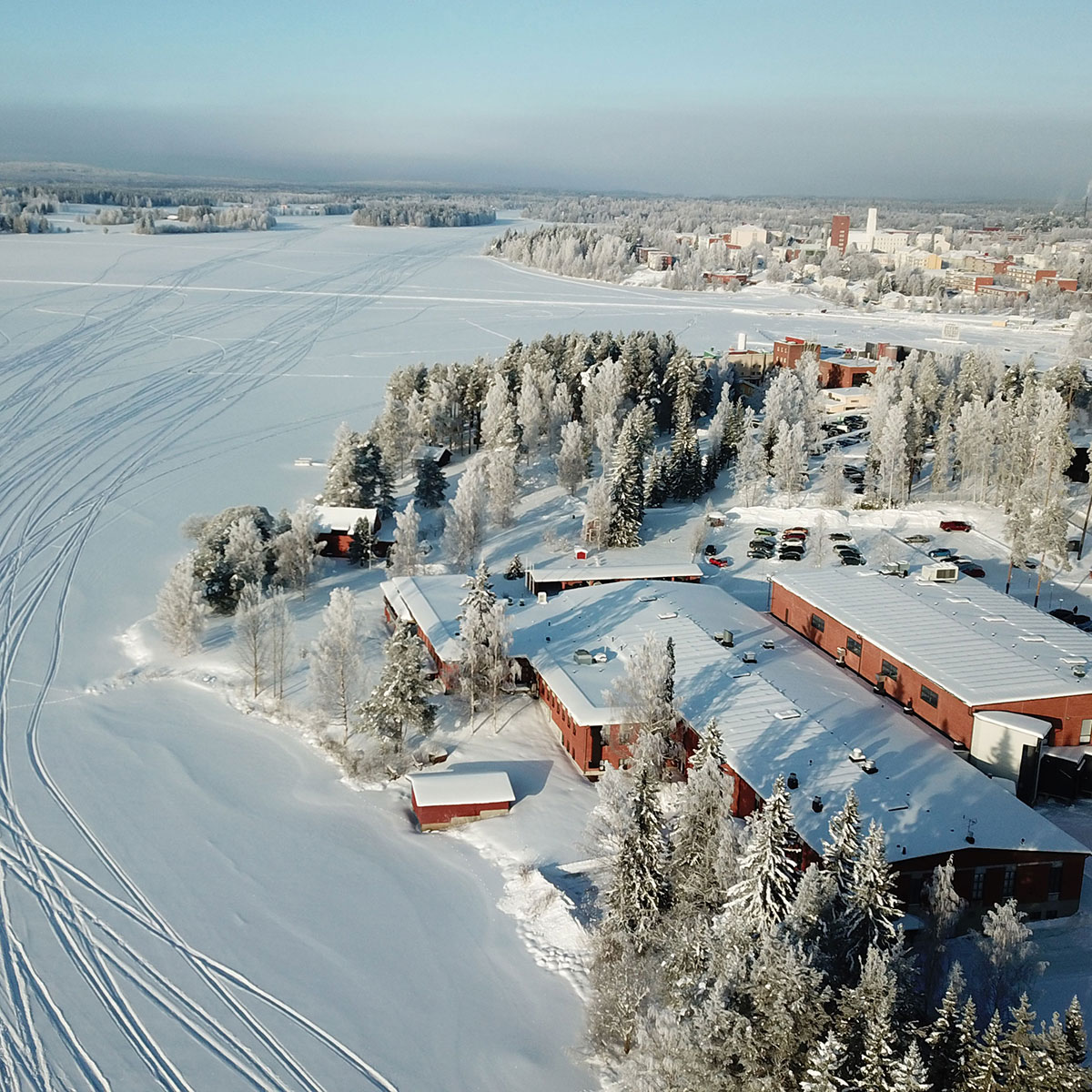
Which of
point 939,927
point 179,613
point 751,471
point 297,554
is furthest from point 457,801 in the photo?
point 751,471

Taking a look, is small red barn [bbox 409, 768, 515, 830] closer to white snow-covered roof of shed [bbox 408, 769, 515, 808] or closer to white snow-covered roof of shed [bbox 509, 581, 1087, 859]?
white snow-covered roof of shed [bbox 408, 769, 515, 808]

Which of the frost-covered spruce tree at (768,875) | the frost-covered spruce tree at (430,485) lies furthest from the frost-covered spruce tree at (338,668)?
the frost-covered spruce tree at (430,485)

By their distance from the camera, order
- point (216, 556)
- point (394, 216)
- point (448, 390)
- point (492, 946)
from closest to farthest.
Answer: point (492, 946) < point (216, 556) < point (448, 390) < point (394, 216)

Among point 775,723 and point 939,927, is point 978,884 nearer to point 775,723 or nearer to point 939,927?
point 939,927

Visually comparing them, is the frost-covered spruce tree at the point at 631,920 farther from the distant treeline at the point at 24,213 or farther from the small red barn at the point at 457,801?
the distant treeline at the point at 24,213

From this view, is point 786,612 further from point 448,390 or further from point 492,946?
point 448,390

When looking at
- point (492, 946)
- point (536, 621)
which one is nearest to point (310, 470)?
point (536, 621)
